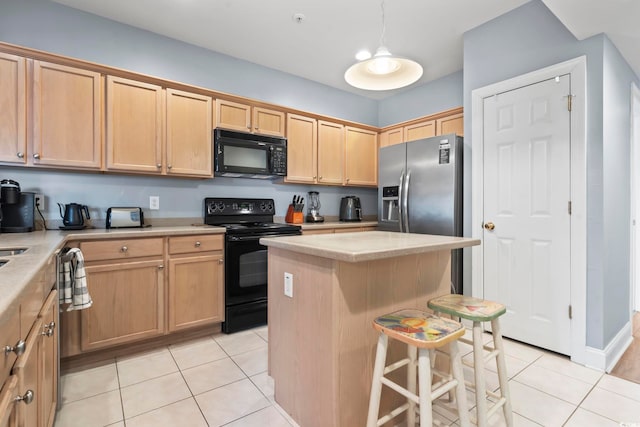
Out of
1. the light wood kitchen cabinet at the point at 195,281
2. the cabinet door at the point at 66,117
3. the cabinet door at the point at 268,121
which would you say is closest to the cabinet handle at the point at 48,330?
the light wood kitchen cabinet at the point at 195,281

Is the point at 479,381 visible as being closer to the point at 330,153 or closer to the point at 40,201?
the point at 330,153

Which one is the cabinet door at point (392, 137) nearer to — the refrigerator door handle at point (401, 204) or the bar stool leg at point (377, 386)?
the refrigerator door handle at point (401, 204)

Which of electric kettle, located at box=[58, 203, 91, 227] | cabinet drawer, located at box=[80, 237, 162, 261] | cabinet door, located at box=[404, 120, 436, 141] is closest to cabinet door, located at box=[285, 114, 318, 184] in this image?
cabinet door, located at box=[404, 120, 436, 141]

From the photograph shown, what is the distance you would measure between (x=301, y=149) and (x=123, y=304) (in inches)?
92.3

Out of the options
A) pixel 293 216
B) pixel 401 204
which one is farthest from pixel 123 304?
pixel 401 204

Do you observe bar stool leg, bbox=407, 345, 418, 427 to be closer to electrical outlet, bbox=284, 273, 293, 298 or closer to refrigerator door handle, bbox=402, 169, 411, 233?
electrical outlet, bbox=284, 273, 293, 298

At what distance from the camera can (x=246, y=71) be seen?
3.62 m

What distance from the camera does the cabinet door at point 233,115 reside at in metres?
3.14

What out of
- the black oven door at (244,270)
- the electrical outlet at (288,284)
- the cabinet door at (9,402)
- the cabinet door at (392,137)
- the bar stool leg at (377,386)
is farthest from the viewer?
the cabinet door at (392,137)

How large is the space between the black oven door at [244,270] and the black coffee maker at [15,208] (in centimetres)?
142

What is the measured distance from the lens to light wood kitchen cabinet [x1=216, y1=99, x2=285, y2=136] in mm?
3162

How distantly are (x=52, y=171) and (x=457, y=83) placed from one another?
4.14 metres

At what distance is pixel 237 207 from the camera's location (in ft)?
11.5

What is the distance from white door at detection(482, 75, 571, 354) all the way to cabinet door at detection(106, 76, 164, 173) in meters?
2.89
